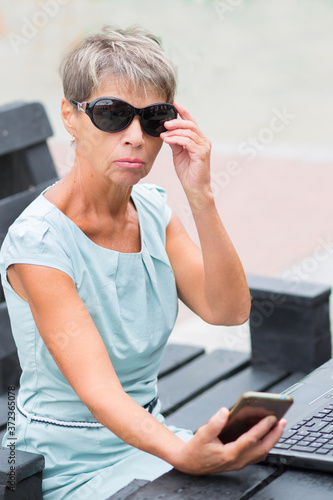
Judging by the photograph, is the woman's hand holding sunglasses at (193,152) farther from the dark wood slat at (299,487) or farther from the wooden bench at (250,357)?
the wooden bench at (250,357)

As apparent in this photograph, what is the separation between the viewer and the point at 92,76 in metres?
1.91

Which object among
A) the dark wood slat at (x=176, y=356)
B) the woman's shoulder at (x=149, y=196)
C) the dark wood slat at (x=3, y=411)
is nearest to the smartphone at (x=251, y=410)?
the woman's shoulder at (x=149, y=196)

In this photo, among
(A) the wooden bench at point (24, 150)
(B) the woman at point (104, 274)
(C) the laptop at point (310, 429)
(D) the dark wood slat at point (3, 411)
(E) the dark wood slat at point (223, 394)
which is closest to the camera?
(C) the laptop at point (310, 429)

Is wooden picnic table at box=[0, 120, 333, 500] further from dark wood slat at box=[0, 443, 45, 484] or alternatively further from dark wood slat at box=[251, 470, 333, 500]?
dark wood slat at box=[251, 470, 333, 500]

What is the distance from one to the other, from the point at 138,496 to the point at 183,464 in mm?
103

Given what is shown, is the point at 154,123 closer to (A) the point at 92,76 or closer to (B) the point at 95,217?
(A) the point at 92,76

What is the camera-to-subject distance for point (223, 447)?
1.50 metres

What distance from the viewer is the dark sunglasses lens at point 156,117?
75.1 inches

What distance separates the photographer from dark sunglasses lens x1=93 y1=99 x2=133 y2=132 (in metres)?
1.87

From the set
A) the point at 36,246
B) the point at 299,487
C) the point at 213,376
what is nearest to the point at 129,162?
the point at 36,246

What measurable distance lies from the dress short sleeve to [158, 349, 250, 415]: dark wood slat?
1055 millimetres

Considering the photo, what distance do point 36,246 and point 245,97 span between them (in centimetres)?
914

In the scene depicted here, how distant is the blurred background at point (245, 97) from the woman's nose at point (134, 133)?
34cm

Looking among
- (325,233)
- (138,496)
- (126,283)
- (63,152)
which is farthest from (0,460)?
(63,152)
